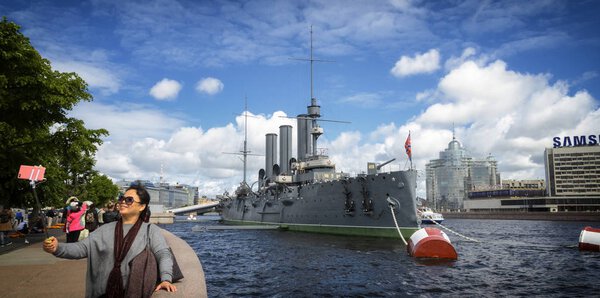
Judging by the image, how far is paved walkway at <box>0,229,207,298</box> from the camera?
15.1 feet

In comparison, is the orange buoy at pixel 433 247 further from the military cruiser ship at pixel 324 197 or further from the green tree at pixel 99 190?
the green tree at pixel 99 190

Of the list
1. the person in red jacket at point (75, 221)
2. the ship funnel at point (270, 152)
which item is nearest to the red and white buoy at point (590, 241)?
the person in red jacket at point (75, 221)

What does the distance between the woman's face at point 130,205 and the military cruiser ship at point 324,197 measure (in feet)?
72.5

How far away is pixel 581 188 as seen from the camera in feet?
363

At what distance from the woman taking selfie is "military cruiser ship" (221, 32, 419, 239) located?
22.1 metres

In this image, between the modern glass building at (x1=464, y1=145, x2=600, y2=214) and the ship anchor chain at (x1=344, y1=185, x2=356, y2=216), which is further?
the modern glass building at (x1=464, y1=145, x2=600, y2=214)

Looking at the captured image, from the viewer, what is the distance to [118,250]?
383 centimetres

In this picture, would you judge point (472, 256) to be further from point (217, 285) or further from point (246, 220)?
point (246, 220)

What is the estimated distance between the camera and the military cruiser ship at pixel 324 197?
29328 mm

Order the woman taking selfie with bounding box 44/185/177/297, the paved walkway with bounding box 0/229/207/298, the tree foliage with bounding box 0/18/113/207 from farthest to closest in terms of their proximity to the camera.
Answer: the tree foliage with bounding box 0/18/113/207
the paved walkway with bounding box 0/229/207/298
the woman taking selfie with bounding box 44/185/177/297

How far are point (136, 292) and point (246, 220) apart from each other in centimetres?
5742

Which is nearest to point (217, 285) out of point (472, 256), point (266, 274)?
point (266, 274)

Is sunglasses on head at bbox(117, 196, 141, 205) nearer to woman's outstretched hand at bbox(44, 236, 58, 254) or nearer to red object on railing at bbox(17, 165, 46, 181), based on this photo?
woman's outstretched hand at bbox(44, 236, 58, 254)

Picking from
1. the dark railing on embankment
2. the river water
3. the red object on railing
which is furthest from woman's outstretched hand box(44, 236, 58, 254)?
the dark railing on embankment
